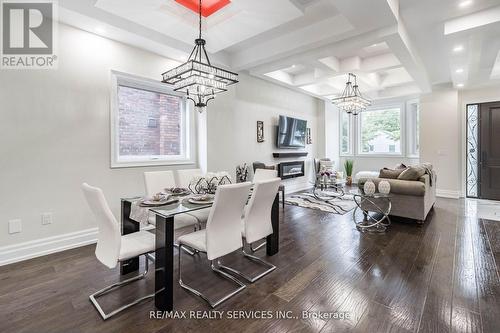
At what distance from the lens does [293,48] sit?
402cm

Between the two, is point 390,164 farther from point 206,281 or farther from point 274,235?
point 206,281

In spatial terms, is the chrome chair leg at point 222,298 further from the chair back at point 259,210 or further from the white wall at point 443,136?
the white wall at point 443,136

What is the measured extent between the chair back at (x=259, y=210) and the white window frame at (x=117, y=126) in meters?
2.33

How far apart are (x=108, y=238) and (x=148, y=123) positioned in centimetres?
263

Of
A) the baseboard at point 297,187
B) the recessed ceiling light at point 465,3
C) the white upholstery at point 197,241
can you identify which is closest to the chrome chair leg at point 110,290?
the white upholstery at point 197,241

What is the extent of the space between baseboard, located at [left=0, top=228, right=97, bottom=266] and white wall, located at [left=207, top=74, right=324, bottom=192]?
222cm

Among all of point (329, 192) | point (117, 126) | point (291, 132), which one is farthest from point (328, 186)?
point (117, 126)

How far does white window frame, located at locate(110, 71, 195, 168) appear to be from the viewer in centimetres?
357

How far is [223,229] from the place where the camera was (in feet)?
6.98

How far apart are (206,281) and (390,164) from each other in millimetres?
7624

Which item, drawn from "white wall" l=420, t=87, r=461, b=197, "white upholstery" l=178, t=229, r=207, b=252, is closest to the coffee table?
"white wall" l=420, t=87, r=461, b=197

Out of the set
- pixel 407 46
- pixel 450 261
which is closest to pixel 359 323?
pixel 450 261

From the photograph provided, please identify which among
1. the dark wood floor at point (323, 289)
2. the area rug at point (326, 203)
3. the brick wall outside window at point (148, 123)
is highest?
the brick wall outside window at point (148, 123)

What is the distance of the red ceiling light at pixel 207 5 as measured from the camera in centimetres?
309
